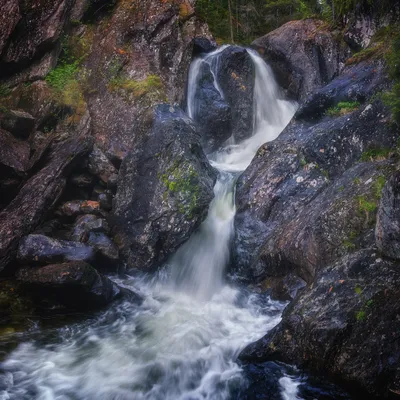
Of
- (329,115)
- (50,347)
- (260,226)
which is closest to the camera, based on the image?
(50,347)

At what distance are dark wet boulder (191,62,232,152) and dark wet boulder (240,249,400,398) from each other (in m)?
8.75

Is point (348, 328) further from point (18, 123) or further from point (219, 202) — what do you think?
point (18, 123)

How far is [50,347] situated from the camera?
257 inches

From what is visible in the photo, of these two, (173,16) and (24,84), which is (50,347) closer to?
(24,84)

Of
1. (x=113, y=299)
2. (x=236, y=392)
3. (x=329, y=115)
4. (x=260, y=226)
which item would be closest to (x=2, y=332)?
(x=113, y=299)

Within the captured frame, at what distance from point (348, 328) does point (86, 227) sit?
726 centimetres

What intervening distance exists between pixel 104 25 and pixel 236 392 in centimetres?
1516

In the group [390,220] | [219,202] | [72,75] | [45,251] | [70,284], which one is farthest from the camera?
[72,75]

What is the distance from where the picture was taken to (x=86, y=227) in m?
9.62

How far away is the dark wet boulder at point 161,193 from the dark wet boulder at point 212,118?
2959 mm

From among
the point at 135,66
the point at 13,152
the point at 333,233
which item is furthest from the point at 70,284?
the point at 135,66

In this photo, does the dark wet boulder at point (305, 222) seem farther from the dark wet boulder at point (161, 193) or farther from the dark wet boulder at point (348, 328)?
the dark wet boulder at point (161, 193)

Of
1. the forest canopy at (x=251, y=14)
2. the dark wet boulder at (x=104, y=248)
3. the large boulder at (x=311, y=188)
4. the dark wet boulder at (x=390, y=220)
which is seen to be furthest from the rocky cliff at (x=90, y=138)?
the forest canopy at (x=251, y=14)

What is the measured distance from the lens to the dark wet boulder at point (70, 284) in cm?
740
